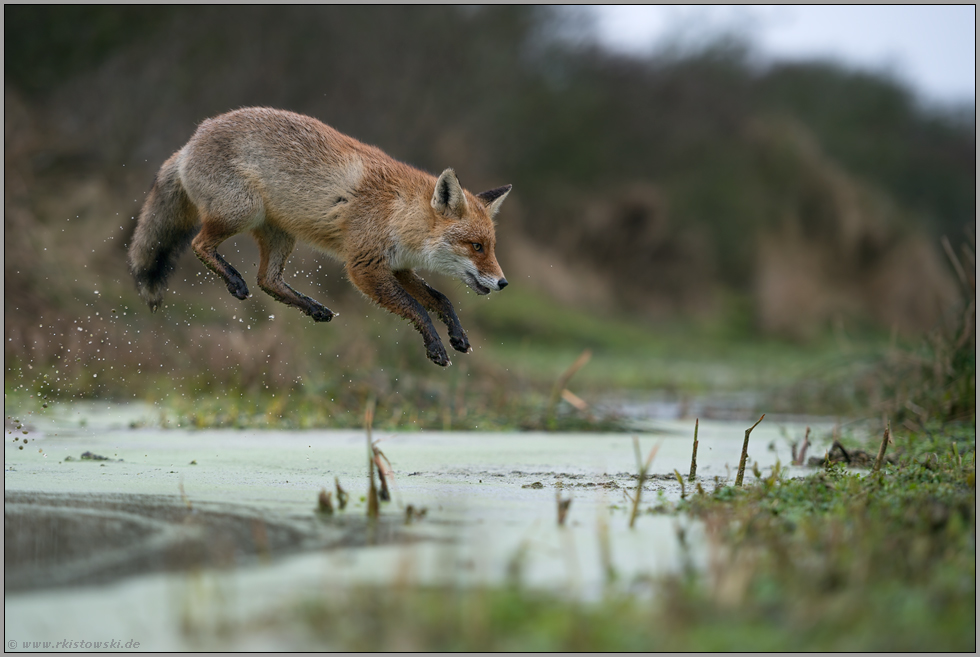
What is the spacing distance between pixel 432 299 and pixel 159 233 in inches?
68.1

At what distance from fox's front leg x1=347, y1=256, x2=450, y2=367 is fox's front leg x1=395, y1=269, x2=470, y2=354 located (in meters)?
0.18

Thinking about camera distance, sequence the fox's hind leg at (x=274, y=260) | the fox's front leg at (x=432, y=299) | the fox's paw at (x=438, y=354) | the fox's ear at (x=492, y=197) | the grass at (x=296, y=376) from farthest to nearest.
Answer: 1. the grass at (x=296, y=376)
2. the fox's ear at (x=492, y=197)
3. the fox's hind leg at (x=274, y=260)
4. the fox's front leg at (x=432, y=299)
5. the fox's paw at (x=438, y=354)

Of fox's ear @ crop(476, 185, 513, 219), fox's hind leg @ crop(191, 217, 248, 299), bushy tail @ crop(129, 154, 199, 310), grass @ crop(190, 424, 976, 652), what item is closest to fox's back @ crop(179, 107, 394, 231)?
fox's hind leg @ crop(191, 217, 248, 299)

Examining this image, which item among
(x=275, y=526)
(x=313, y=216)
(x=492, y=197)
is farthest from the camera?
(x=492, y=197)

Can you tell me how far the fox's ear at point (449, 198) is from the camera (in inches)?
223

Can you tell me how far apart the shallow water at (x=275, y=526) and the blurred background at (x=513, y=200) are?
2015 mm

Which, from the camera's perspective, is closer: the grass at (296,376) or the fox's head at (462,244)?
the fox's head at (462,244)

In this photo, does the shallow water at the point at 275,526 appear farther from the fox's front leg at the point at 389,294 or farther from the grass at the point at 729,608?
the fox's front leg at the point at 389,294

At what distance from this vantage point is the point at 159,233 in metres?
5.85

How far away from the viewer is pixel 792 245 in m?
24.5

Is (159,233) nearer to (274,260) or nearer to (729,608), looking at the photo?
(274,260)

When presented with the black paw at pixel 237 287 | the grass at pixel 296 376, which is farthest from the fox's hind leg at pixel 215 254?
the grass at pixel 296 376

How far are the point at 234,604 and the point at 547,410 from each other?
17.5ft

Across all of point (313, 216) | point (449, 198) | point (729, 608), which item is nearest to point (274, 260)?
point (313, 216)
